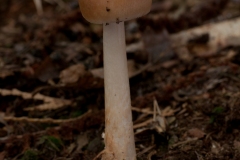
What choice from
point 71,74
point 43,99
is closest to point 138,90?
point 71,74

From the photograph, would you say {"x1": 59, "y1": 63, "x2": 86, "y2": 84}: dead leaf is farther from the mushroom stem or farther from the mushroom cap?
the mushroom cap

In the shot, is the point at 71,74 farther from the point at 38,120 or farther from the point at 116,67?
the point at 116,67

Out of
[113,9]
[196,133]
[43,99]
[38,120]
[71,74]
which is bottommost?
[196,133]

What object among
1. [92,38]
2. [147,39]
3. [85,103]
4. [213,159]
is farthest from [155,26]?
[213,159]

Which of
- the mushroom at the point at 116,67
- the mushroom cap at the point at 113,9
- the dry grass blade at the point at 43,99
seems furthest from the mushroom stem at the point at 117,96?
the dry grass blade at the point at 43,99

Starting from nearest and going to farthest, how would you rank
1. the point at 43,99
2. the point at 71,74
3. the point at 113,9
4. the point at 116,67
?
1. the point at 113,9
2. the point at 116,67
3. the point at 43,99
4. the point at 71,74
